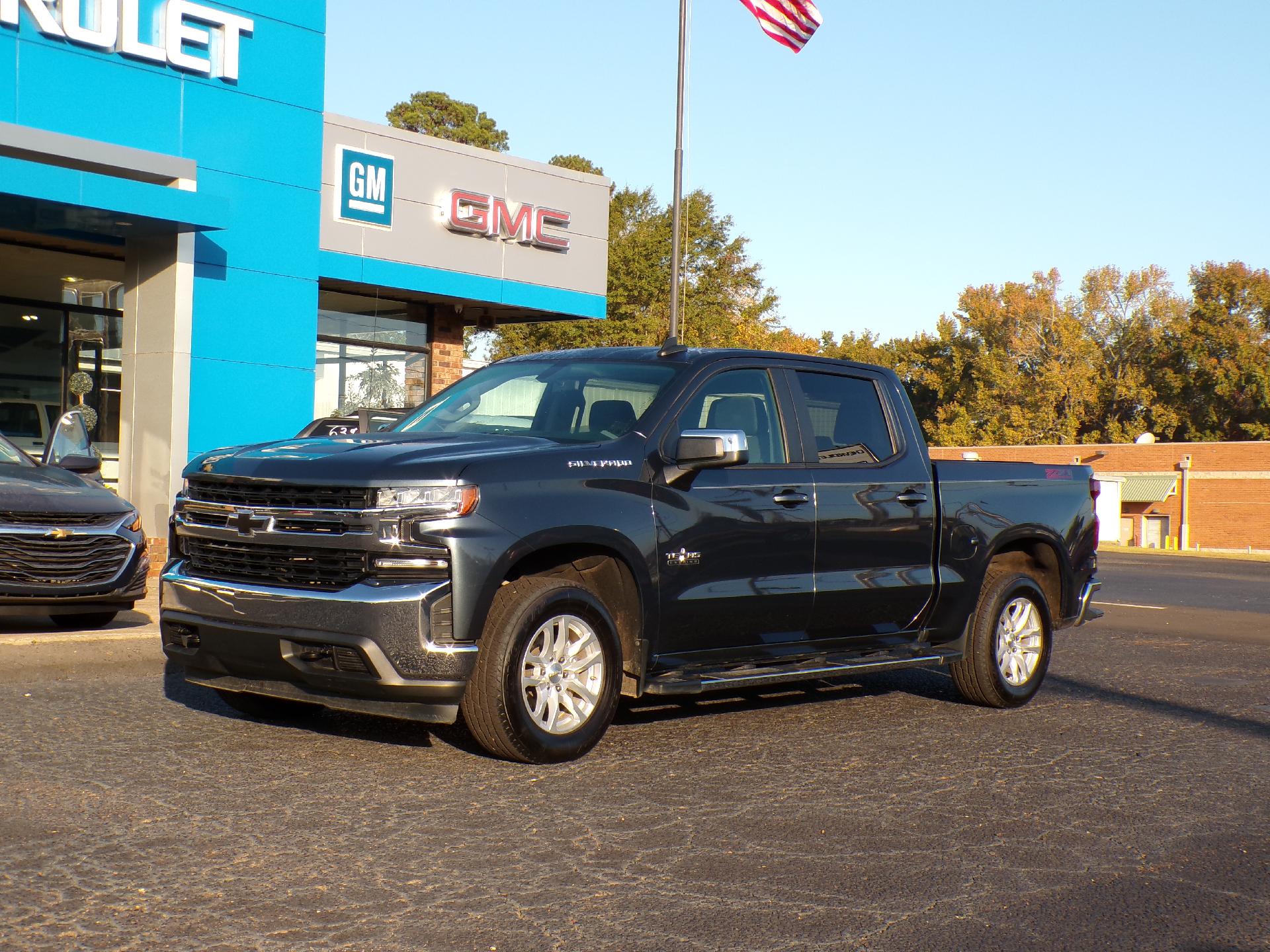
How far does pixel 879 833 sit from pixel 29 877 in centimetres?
300

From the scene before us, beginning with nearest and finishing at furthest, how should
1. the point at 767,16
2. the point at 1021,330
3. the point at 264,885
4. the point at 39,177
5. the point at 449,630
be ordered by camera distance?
the point at 264,885 < the point at 449,630 < the point at 39,177 < the point at 767,16 < the point at 1021,330

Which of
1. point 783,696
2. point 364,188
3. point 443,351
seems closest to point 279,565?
point 783,696

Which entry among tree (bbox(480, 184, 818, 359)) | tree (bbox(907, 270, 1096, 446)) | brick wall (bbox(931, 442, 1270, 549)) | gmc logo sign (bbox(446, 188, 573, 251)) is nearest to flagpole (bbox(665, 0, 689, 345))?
gmc logo sign (bbox(446, 188, 573, 251))

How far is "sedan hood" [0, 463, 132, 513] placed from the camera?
32.9ft

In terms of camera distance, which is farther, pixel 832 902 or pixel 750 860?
pixel 750 860

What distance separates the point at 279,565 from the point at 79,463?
18.1ft

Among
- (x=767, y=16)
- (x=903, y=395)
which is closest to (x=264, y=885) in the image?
(x=903, y=395)

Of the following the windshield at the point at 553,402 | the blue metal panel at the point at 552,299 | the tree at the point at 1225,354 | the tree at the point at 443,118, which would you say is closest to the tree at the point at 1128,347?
the tree at the point at 1225,354

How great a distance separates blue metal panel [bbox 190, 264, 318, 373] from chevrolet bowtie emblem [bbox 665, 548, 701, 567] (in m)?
11.4

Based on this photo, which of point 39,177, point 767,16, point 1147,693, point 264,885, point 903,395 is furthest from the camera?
point 767,16

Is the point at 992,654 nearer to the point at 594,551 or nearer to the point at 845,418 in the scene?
the point at 845,418

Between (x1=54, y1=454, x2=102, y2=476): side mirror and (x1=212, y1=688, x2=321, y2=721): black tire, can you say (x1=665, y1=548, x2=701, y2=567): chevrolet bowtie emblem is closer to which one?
(x1=212, y1=688, x2=321, y2=721): black tire

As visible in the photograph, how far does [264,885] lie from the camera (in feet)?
15.0

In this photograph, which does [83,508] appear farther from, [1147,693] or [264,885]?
[1147,693]
